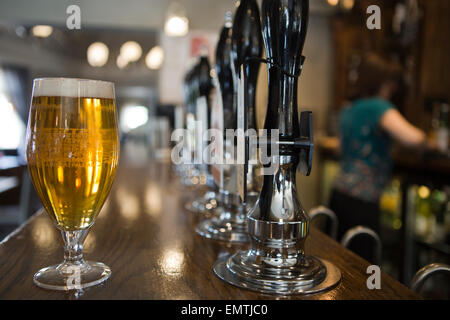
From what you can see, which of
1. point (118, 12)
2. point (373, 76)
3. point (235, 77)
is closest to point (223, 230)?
point (235, 77)

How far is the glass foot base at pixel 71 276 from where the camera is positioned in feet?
1.46

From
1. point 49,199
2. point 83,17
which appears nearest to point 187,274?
point 49,199

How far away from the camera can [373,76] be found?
2355 mm

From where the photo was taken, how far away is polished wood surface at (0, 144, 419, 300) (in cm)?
43

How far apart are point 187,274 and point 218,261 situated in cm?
6

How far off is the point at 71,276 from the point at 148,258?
113 mm

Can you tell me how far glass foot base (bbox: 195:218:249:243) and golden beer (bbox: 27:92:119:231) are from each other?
0.76ft

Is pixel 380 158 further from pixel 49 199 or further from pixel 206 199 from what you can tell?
pixel 49 199

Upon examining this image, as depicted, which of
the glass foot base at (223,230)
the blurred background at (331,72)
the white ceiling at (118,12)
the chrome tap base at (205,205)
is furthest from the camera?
the white ceiling at (118,12)

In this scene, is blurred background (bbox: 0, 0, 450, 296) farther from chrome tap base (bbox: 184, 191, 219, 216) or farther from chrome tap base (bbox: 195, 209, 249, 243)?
chrome tap base (bbox: 184, 191, 219, 216)

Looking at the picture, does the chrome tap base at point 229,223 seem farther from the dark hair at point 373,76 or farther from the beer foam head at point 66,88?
the dark hair at point 373,76

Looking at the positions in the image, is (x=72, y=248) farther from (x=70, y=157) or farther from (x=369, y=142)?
(x=369, y=142)

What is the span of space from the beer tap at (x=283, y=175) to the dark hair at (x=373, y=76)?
2003 millimetres

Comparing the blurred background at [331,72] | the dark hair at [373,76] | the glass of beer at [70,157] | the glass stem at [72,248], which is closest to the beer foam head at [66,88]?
the glass of beer at [70,157]
